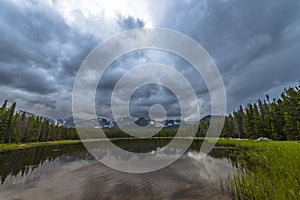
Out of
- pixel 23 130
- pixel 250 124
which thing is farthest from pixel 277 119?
pixel 23 130

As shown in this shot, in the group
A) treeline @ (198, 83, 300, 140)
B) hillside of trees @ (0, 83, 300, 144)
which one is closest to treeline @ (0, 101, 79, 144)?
hillside of trees @ (0, 83, 300, 144)

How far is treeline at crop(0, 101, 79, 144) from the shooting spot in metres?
60.0

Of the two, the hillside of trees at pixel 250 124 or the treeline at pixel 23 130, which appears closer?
the hillside of trees at pixel 250 124

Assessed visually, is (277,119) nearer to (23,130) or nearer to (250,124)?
(250,124)

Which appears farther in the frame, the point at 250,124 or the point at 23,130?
the point at 23,130

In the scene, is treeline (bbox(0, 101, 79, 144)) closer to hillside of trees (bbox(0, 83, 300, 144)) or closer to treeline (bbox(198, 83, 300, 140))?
hillside of trees (bbox(0, 83, 300, 144))

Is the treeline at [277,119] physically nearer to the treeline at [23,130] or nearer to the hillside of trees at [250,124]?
the hillside of trees at [250,124]

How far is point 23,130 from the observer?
7438cm

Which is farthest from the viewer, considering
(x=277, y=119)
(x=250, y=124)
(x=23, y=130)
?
(x=23, y=130)

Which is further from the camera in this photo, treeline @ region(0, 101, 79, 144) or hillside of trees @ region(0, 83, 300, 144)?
treeline @ region(0, 101, 79, 144)

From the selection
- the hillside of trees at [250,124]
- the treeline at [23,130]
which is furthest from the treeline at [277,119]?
the treeline at [23,130]

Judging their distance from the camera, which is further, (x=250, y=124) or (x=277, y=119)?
(x=250, y=124)

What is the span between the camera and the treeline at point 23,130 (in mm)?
59969

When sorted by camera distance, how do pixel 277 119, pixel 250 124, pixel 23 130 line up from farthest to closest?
pixel 23 130 < pixel 250 124 < pixel 277 119
